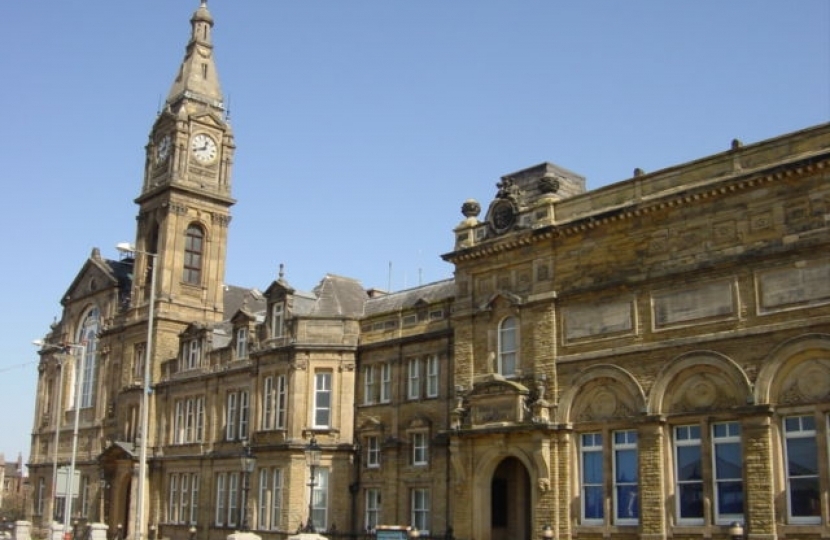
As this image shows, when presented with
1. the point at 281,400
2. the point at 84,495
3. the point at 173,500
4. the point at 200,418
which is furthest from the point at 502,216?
the point at 84,495

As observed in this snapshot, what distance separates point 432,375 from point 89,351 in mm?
32389

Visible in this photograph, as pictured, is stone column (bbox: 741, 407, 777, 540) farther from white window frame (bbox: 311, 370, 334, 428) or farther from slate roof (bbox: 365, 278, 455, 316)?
white window frame (bbox: 311, 370, 334, 428)

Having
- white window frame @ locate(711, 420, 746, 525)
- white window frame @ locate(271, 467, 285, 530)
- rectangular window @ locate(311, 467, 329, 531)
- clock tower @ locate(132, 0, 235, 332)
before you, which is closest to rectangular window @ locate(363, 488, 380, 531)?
rectangular window @ locate(311, 467, 329, 531)

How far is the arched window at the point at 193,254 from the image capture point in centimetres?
5800

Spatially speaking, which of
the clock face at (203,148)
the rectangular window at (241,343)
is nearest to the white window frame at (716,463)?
the rectangular window at (241,343)

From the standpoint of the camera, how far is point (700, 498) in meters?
28.0

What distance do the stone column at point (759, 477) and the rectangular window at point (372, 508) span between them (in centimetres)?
1754

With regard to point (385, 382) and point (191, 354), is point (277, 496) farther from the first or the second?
point (191, 354)

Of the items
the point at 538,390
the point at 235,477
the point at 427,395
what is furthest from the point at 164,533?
the point at 538,390

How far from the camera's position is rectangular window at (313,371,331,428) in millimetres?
42531

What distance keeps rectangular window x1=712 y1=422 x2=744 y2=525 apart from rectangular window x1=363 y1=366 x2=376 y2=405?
17.4m

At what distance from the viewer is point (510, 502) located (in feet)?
114

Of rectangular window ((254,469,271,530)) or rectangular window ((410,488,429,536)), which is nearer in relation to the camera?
rectangular window ((410,488,429,536))

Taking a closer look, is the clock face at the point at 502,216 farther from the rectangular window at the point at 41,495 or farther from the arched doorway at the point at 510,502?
the rectangular window at the point at 41,495
